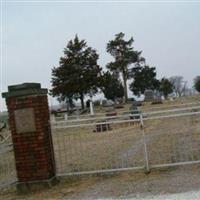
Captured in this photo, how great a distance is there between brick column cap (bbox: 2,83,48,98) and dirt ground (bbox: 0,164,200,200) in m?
1.95

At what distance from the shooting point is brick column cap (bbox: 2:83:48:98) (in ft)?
29.4

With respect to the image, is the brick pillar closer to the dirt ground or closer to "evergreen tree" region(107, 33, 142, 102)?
the dirt ground

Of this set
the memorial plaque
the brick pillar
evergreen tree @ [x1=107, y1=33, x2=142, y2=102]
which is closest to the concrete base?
the brick pillar

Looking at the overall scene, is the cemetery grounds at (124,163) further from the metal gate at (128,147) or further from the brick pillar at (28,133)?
the brick pillar at (28,133)

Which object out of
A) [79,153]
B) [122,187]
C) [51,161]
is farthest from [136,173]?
[79,153]

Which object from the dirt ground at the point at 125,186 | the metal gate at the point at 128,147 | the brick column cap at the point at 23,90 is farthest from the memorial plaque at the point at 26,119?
the dirt ground at the point at 125,186

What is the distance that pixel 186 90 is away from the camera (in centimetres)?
11325

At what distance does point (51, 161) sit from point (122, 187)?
1.87 meters

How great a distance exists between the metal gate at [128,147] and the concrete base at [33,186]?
22.0 inches

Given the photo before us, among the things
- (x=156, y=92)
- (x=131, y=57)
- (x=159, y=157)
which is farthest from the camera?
(x=156, y=92)

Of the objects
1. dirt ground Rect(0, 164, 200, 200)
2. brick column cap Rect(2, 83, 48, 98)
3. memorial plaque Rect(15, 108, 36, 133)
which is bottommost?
dirt ground Rect(0, 164, 200, 200)

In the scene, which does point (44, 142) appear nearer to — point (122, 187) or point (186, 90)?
point (122, 187)

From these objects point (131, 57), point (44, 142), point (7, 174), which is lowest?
point (7, 174)

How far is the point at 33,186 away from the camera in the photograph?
899 centimetres
